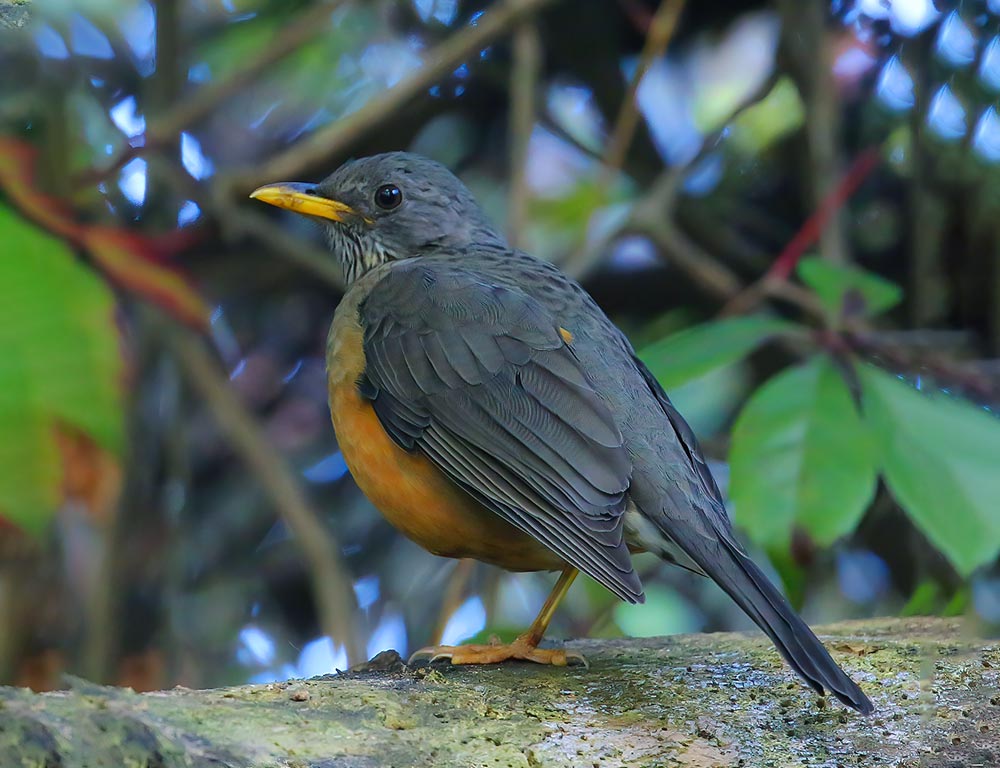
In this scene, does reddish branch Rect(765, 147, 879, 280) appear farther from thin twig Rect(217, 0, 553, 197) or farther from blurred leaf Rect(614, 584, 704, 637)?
blurred leaf Rect(614, 584, 704, 637)

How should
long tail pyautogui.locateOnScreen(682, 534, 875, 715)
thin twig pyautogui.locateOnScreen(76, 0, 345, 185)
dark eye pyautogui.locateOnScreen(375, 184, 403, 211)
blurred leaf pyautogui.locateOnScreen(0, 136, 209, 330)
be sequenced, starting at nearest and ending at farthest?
long tail pyautogui.locateOnScreen(682, 534, 875, 715) → blurred leaf pyautogui.locateOnScreen(0, 136, 209, 330) → dark eye pyautogui.locateOnScreen(375, 184, 403, 211) → thin twig pyautogui.locateOnScreen(76, 0, 345, 185)

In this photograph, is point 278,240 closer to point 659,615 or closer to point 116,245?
point 116,245

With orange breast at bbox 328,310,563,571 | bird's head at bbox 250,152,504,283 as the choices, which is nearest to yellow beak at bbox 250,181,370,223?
bird's head at bbox 250,152,504,283

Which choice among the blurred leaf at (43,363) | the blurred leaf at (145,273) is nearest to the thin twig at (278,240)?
the blurred leaf at (145,273)

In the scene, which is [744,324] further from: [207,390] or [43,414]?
[207,390]

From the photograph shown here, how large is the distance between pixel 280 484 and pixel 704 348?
2346 mm

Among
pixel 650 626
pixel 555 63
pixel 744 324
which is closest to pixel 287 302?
pixel 555 63

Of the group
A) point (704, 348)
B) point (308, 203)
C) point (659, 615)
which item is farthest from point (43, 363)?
point (659, 615)

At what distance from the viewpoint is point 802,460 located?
142 inches

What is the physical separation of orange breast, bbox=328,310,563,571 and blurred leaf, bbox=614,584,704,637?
1976 millimetres

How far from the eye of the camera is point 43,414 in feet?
10.1

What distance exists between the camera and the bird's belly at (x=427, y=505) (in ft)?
11.8

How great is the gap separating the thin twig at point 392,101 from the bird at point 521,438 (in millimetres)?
1373

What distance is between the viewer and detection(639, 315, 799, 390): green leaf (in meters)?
3.82
